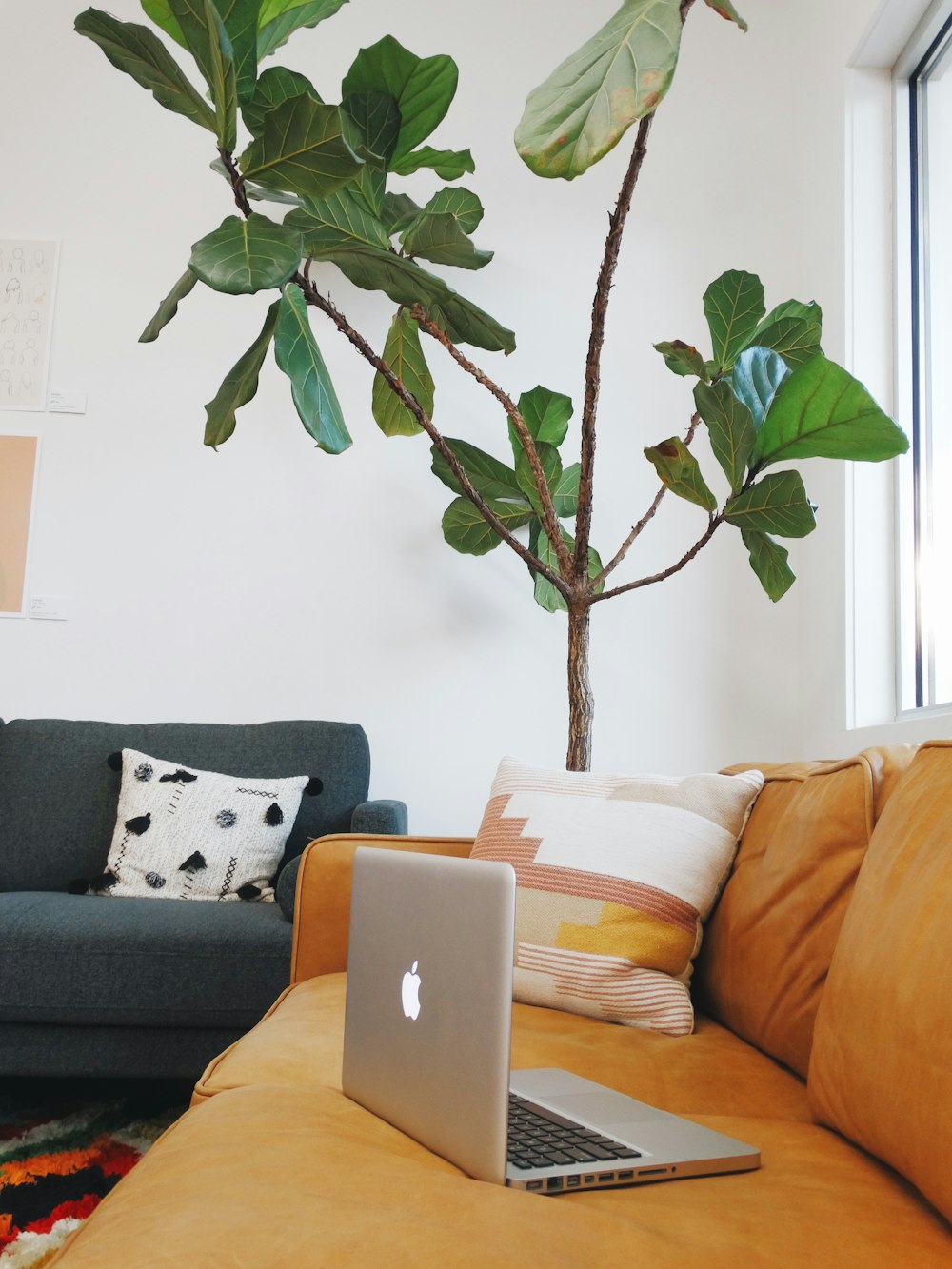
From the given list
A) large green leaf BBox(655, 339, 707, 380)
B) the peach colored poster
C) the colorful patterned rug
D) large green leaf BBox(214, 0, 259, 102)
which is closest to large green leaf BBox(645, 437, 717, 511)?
large green leaf BBox(655, 339, 707, 380)

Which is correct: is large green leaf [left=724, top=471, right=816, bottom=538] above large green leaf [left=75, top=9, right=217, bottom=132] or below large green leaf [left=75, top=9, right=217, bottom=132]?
below

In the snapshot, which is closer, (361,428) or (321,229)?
(321,229)

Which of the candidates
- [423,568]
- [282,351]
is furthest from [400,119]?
[423,568]

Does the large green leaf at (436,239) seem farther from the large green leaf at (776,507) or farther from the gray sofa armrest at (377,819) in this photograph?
the gray sofa armrest at (377,819)

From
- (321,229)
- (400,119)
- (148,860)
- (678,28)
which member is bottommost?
(148,860)

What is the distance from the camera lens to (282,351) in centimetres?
180

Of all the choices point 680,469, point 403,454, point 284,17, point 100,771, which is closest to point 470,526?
point 403,454

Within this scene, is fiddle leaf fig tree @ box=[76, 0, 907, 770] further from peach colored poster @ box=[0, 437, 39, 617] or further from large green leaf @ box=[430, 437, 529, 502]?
peach colored poster @ box=[0, 437, 39, 617]

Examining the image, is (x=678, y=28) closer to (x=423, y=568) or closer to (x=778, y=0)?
(x=423, y=568)

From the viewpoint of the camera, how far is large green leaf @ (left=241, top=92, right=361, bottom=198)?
5.09ft

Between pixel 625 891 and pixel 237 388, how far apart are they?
107 cm

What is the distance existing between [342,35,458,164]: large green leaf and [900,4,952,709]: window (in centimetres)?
122

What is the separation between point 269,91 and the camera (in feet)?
5.90

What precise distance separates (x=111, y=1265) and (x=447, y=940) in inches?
13.3
